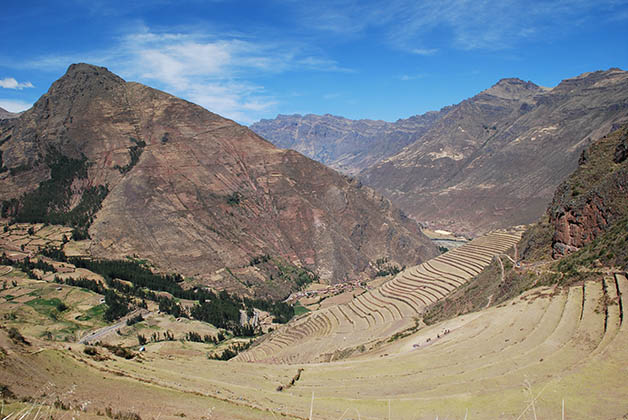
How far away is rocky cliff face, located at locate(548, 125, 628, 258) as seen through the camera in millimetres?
36281

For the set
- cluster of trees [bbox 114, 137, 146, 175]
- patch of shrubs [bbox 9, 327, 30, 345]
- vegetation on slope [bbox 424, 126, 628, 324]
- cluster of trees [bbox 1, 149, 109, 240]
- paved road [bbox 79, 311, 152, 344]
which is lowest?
paved road [bbox 79, 311, 152, 344]

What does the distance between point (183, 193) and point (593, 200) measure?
321ft

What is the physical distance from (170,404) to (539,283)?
106 ft

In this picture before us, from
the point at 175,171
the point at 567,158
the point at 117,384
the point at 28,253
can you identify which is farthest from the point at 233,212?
the point at 567,158

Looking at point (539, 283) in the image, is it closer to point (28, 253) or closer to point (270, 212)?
point (270, 212)

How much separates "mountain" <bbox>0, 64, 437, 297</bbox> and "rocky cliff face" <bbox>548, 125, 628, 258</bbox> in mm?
69083

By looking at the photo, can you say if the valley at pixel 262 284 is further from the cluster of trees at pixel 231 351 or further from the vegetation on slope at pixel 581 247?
the cluster of trees at pixel 231 351

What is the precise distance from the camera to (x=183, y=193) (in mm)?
→ 111312

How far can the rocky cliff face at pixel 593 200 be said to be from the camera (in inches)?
1428

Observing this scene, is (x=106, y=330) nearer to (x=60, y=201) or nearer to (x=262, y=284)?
(x=262, y=284)

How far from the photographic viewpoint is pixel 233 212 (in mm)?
114875

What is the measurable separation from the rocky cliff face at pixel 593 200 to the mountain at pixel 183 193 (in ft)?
227

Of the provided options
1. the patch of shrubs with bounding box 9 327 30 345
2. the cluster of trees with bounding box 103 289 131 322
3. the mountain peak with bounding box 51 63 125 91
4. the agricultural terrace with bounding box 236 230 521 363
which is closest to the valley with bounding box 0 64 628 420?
the patch of shrubs with bounding box 9 327 30 345

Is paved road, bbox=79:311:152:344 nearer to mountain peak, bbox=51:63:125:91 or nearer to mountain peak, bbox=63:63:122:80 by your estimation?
mountain peak, bbox=51:63:125:91
